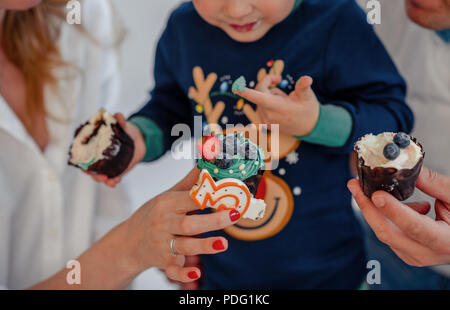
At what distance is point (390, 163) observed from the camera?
1.38 feet

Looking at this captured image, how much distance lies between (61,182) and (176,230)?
42cm

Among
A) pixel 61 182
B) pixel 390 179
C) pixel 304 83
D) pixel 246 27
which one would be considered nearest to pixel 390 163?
pixel 390 179

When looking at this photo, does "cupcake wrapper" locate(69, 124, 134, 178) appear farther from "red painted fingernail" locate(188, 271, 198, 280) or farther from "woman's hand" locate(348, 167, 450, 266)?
"woman's hand" locate(348, 167, 450, 266)

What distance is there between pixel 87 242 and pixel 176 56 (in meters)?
0.43

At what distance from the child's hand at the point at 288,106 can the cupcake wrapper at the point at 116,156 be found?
0.19 metres

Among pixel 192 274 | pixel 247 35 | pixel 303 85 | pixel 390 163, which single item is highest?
pixel 247 35

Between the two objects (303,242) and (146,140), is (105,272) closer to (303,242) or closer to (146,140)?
(146,140)

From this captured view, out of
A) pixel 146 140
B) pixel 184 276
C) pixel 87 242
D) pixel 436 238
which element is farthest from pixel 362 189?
pixel 87 242

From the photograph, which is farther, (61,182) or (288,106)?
(61,182)

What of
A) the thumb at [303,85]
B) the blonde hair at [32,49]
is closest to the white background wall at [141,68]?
the blonde hair at [32,49]

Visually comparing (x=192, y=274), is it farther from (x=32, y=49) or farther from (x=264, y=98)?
(x=32, y=49)

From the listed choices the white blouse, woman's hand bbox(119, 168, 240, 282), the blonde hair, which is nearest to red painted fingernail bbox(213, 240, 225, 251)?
woman's hand bbox(119, 168, 240, 282)

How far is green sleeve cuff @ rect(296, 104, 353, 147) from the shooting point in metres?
0.54

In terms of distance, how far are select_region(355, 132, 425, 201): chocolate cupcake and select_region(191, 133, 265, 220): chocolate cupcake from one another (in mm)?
115
